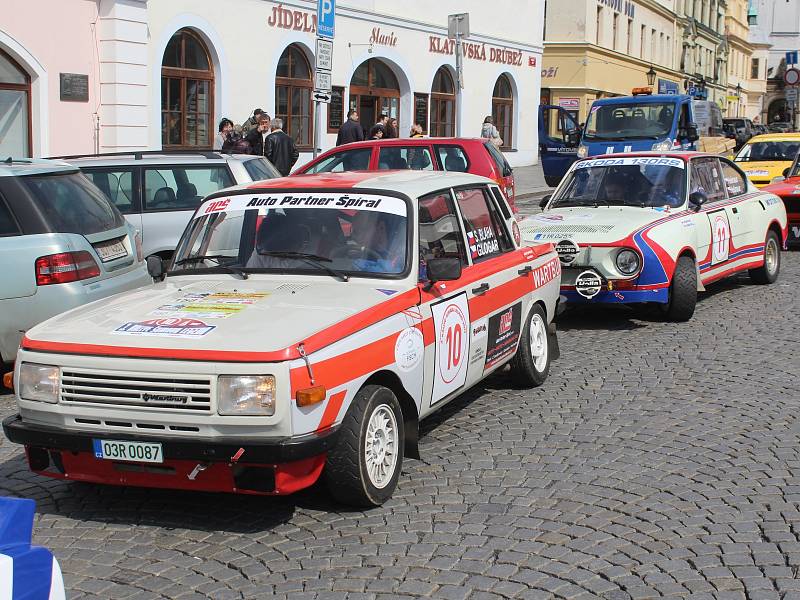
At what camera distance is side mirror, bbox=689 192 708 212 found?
10828mm

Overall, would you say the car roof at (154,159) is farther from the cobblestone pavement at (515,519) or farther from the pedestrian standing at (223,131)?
the pedestrian standing at (223,131)

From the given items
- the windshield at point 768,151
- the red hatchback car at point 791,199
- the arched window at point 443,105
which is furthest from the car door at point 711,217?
the arched window at point 443,105

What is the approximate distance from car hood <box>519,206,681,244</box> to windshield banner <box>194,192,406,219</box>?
376 centimetres

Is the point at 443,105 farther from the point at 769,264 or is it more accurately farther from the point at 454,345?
the point at 454,345

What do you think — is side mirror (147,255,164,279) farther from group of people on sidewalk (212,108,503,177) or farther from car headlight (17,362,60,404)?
group of people on sidewalk (212,108,503,177)

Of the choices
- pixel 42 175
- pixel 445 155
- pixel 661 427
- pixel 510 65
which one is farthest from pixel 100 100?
pixel 510 65

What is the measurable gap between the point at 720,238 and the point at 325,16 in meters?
6.56

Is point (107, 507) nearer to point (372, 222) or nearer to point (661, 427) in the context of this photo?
point (372, 222)

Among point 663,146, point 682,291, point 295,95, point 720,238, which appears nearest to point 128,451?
point 682,291

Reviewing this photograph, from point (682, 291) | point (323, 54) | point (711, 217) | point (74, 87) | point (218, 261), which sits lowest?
point (682, 291)

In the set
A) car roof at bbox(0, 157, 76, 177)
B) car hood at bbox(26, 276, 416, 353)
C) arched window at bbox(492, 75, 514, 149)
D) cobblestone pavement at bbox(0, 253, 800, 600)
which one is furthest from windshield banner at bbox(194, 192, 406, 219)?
arched window at bbox(492, 75, 514, 149)

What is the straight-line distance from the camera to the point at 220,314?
5.33 metres

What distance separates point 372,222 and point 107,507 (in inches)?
81.1

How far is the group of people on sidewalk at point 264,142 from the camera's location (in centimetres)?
1753
